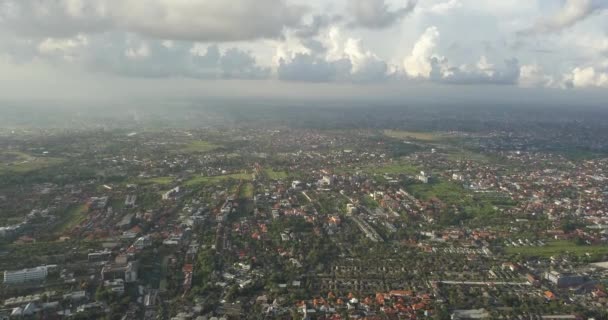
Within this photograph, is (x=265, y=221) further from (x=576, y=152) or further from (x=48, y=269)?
(x=576, y=152)

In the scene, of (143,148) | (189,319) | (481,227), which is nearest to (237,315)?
(189,319)

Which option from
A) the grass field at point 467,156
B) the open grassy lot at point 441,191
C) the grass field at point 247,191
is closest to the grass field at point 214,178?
the grass field at point 247,191

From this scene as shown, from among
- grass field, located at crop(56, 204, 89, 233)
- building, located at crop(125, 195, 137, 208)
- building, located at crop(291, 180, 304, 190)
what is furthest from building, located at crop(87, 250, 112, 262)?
building, located at crop(291, 180, 304, 190)

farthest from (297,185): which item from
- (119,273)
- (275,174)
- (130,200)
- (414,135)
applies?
(414,135)

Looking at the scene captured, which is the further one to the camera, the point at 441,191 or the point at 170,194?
the point at 441,191

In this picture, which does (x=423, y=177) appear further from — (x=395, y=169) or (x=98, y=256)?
(x=98, y=256)

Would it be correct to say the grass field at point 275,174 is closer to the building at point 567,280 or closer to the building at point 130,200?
the building at point 130,200
